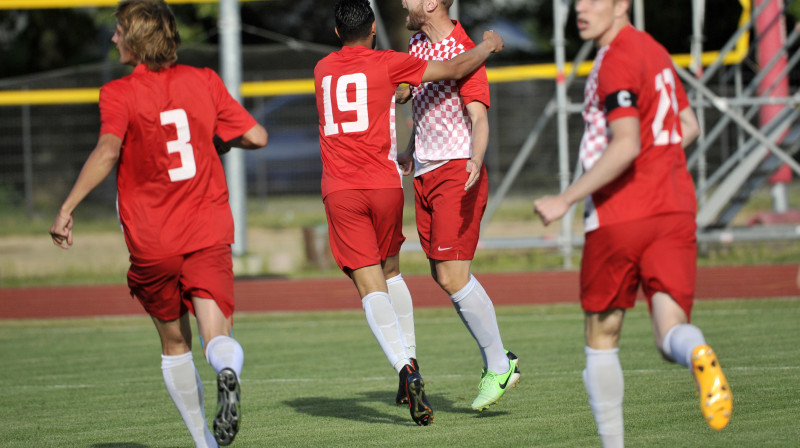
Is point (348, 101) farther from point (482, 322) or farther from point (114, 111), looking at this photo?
point (114, 111)

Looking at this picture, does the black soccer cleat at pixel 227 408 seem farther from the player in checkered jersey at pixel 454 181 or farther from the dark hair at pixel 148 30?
the player in checkered jersey at pixel 454 181

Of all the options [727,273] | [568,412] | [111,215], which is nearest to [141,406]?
[568,412]

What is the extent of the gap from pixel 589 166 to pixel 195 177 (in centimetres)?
157

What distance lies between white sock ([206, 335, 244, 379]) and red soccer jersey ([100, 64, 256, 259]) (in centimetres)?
38

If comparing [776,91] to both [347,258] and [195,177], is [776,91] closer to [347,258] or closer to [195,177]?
[347,258]

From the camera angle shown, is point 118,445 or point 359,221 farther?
point 359,221

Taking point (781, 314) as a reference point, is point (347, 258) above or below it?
above

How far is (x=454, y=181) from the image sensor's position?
19.4 ft

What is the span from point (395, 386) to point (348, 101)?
2.14m

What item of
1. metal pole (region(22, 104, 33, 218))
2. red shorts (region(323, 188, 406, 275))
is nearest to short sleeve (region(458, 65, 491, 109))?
red shorts (region(323, 188, 406, 275))

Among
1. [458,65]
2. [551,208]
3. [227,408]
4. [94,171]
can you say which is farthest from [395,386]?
[551,208]

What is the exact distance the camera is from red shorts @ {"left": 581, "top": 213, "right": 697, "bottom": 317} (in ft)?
12.8

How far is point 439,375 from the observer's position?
727cm

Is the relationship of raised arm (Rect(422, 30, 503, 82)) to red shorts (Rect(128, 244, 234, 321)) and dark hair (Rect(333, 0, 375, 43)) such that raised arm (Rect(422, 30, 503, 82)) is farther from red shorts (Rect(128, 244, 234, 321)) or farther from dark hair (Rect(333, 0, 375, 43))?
red shorts (Rect(128, 244, 234, 321))
